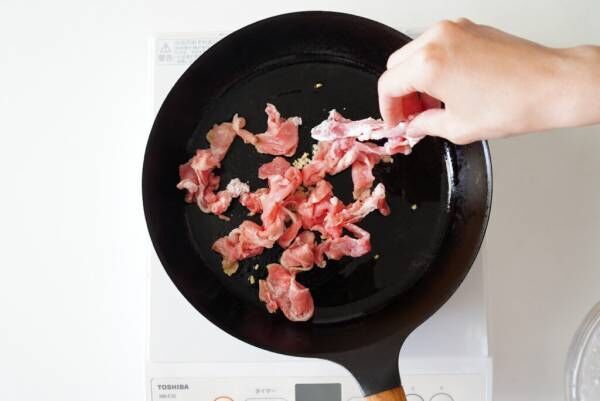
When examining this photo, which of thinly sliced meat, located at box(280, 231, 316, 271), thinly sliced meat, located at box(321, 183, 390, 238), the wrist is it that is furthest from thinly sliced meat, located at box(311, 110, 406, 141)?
the wrist

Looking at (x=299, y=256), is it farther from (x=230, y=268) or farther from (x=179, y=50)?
(x=179, y=50)

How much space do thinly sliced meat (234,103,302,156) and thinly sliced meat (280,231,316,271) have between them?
0.59 ft

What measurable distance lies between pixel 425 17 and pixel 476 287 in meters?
0.59

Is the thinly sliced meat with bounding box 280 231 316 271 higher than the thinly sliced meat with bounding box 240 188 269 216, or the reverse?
the thinly sliced meat with bounding box 240 188 269 216

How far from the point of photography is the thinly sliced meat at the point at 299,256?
3.69 feet

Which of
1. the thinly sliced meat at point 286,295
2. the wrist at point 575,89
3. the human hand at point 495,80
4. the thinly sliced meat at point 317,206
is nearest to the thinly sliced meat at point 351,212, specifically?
the thinly sliced meat at point 317,206

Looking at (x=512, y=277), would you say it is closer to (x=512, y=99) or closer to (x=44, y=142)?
(x=512, y=99)

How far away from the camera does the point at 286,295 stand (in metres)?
1.12

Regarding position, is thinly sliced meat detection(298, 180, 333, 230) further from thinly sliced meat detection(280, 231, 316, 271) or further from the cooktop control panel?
the cooktop control panel

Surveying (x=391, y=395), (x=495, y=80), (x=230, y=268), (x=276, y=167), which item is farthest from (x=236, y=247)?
(x=495, y=80)

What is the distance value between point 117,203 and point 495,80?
32.1 inches

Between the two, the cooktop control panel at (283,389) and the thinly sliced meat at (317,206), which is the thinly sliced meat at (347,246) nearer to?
the thinly sliced meat at (317,206)

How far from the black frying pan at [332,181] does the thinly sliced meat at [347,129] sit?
0.08 ft

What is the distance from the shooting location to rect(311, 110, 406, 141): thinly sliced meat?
115cm
